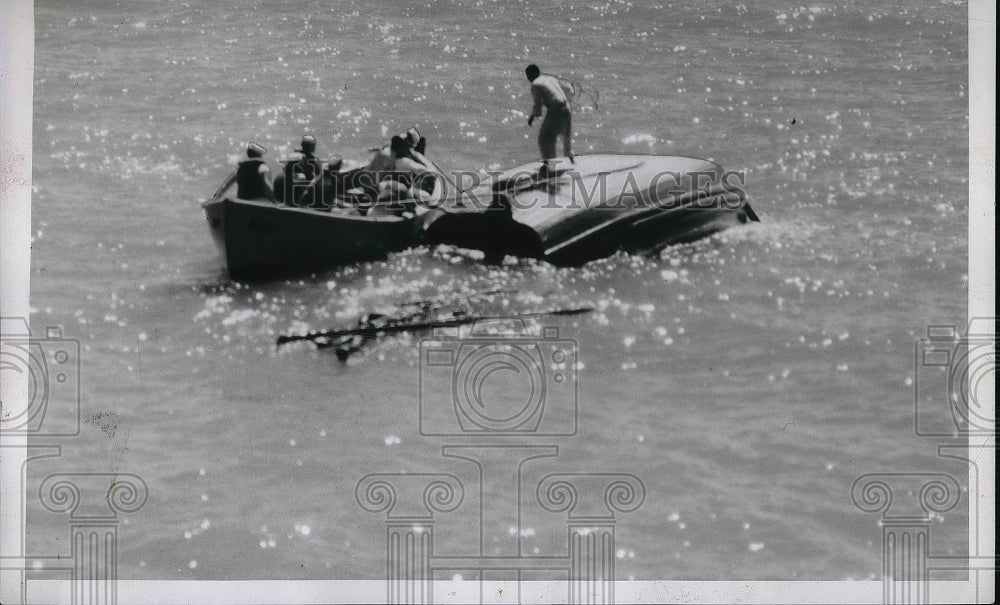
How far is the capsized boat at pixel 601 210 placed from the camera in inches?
186

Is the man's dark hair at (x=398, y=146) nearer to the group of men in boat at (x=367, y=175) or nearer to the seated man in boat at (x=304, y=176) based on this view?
the group of men in boat at (x=367, y=175)

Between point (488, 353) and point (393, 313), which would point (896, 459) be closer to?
point (488, 353)

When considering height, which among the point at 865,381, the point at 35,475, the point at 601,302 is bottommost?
the point at 35,475

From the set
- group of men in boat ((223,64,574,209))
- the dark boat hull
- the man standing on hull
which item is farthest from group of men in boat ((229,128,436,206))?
the man standing on hull

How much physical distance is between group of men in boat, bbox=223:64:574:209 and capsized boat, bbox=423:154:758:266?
13cm

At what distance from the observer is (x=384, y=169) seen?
476 centimetres

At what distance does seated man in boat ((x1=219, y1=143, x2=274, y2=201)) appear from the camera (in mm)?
4680

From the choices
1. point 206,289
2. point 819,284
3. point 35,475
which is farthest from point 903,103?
point 35,475

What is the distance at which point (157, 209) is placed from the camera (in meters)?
4.70

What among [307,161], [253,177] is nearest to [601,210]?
[307,161]

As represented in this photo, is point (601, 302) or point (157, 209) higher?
point (157, 209)

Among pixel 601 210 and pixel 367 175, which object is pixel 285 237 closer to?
pixel 367 175

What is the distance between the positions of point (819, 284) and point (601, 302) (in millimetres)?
912

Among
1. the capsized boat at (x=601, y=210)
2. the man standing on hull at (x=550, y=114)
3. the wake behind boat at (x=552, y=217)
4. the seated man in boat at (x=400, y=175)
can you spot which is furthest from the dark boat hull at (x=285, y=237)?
the man standing on hull at (x=550, y=114)
